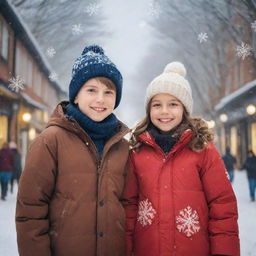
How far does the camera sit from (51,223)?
7.46 feet

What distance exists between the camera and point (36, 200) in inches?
85.5

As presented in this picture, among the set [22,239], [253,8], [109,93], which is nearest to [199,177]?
[109,93]

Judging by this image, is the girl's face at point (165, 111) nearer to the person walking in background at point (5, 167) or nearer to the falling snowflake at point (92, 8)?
the falling snowflake at point (92, 8)

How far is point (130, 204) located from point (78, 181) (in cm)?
67

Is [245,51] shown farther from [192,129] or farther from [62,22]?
[62,22]

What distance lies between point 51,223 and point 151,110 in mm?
1277

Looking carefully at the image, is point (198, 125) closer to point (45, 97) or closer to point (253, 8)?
point (253, 8)

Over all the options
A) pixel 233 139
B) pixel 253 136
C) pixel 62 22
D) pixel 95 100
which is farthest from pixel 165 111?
pixel 233 139

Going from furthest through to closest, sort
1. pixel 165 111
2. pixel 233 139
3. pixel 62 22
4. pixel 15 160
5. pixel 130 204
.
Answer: pixel 233 139
pixel 15 160
pixel 62 22
pixel 165 111
pixel 130 204

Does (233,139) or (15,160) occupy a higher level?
(233,139)

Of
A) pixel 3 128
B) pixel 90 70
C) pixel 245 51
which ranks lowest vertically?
pixel 90 70

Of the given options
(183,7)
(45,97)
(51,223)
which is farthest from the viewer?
(45,97)

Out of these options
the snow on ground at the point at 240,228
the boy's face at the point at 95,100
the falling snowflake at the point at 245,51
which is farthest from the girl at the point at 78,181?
the snow on ground at the point at 240,228

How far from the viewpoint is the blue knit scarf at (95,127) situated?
97.4 inches
